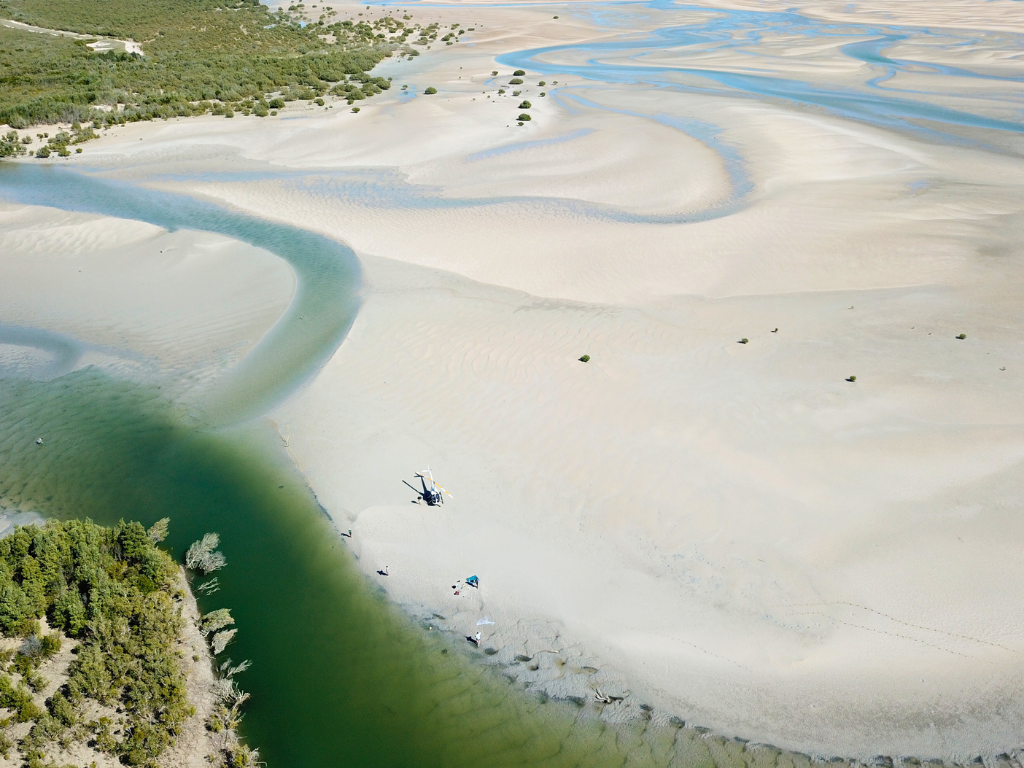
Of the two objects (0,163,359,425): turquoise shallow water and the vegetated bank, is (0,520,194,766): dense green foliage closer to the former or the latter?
the vegetated bank

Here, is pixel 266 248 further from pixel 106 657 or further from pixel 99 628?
pixel 106 657

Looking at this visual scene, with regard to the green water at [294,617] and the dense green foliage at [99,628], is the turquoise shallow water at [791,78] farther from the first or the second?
the dense green foliage at [99,628]

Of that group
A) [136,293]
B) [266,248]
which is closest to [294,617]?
[136,293]

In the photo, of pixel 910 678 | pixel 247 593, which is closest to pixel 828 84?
pixel 910 678

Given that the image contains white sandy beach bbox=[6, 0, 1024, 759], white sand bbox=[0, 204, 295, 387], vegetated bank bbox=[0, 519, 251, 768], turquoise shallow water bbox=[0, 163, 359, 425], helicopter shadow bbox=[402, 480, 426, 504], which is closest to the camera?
vegetated bank bbox=[0, 519, 251, 768]

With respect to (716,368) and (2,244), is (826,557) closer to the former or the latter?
(716,368)

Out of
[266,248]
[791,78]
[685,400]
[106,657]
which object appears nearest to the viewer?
[106,657]

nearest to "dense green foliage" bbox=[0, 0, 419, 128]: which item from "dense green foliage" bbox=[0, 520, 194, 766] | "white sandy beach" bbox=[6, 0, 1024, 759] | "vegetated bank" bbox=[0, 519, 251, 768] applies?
"white sandy beach" bbox=[6, 0, 1024, 759]
